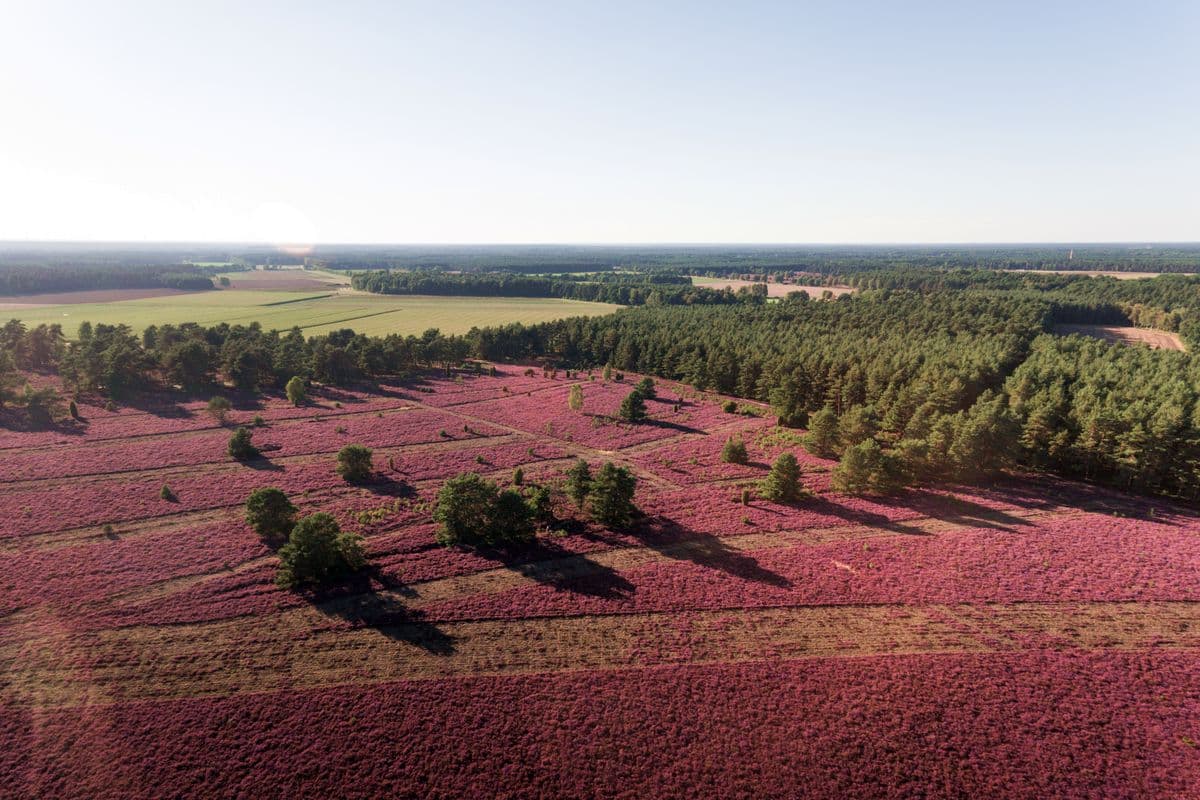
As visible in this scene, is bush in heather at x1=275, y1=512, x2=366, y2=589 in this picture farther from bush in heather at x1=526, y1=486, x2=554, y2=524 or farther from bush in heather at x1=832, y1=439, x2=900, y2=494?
bush in heather at x1=832, y1=439, x2=900, y2=494

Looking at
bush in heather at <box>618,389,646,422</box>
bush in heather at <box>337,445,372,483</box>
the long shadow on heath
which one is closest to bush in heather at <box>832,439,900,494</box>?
bush in heather at <box>618,389,646,422</box>

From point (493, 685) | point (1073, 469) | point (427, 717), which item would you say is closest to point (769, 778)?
point (493, 685)

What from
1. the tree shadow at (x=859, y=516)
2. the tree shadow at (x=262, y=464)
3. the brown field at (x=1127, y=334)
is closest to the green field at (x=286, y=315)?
the tree shadow at (x=262, y=464)

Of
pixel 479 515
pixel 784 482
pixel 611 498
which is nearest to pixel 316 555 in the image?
pixel 479 515

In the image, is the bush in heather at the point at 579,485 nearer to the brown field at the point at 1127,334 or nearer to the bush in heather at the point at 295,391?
the bush in heather at the point at 295,391

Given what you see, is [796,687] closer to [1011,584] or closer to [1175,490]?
[1011,584]

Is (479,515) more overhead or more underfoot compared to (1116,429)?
more underfoot

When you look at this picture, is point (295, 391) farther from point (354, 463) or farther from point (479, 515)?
point (479, 515)
